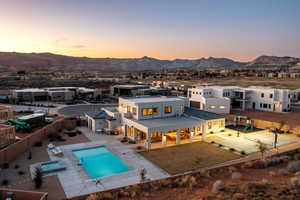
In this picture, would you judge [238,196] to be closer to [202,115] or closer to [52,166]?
[52,166]

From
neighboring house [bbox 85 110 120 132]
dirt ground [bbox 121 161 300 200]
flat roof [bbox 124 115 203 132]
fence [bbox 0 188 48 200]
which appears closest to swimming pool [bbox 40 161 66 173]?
fence [bbox 0 188 48 200]

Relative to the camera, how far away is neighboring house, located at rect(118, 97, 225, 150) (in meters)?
22.1

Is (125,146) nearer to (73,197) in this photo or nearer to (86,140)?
(86,140)

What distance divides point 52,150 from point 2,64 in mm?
Result: 200533

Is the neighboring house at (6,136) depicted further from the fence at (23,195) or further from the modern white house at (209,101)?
the modern white house at (209,101)

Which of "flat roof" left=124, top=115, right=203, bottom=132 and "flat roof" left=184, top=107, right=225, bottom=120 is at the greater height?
"flat roof" left=184, top=107, right=225, bottom=120

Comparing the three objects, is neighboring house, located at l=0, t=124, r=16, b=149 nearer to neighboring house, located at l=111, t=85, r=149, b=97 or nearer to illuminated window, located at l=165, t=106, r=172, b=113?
illuminated window, located at l=165, t=106, r=172, b=113

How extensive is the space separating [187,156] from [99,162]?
292 inches

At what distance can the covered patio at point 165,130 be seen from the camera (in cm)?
2131

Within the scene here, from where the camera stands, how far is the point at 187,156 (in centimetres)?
1898

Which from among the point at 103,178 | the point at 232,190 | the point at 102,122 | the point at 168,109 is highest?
the point at 168,109

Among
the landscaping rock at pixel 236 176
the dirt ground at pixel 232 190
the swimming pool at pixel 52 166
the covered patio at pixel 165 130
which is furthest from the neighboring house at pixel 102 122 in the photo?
the landscaping rock at pixel 236 176

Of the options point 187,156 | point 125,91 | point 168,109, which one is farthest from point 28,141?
point 125,91

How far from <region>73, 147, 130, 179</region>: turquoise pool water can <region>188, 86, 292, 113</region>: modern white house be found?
73.0 ft
